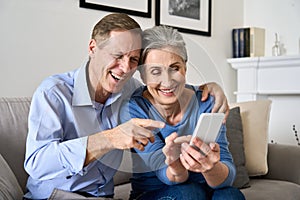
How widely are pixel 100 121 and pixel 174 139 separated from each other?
1.05ft

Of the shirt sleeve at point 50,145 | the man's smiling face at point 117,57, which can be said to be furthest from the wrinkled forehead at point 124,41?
the shirt sleeve at point 50,145

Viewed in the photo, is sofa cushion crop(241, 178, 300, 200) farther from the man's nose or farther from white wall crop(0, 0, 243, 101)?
the man's nose

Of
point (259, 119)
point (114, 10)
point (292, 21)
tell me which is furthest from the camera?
point (292, 21)

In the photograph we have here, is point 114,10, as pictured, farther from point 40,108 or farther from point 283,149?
point 40,108

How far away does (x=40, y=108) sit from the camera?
1383 millimetres

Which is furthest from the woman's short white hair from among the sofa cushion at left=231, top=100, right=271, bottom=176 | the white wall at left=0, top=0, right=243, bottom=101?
the sofa cushion at left=231, top=100, right=271, bottom=176

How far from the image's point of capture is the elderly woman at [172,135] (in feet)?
4.38

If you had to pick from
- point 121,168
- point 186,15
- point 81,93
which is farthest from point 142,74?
point 186,15

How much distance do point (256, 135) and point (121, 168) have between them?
1.04 metres

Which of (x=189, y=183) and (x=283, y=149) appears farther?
(x=283, y=149)

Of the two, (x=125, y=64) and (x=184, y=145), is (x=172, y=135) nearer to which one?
(x=184, y=145)

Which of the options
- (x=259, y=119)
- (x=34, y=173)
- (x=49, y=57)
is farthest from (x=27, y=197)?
(x=259, y=119)

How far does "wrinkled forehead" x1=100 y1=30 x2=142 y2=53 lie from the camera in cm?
137

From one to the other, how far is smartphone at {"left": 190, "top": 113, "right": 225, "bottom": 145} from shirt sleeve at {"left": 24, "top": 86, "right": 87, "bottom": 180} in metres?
0.31
